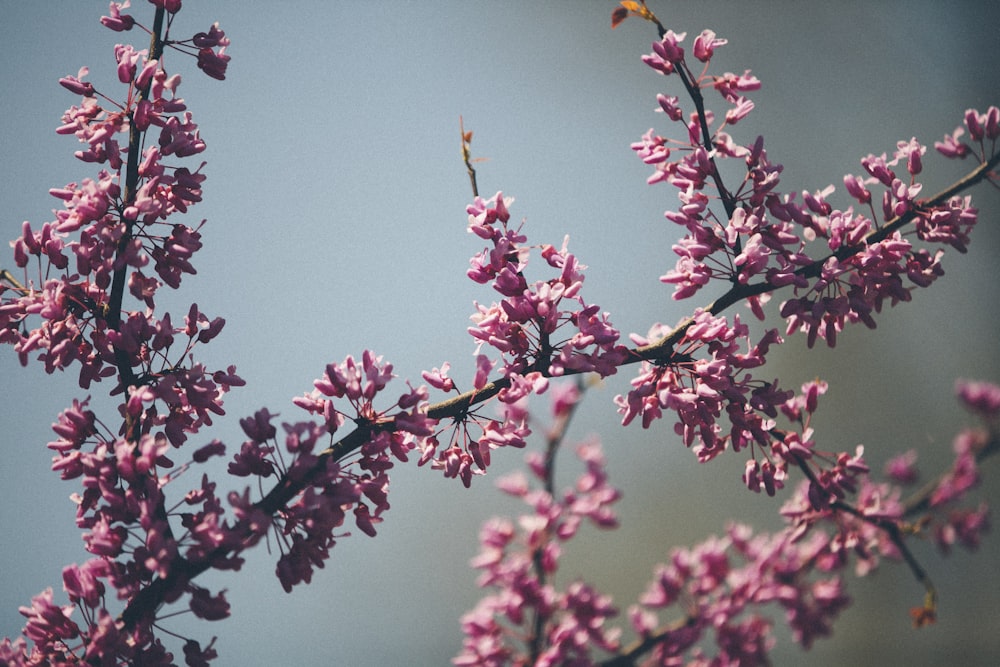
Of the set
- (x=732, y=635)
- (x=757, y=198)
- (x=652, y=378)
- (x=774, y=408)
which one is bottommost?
(x=732, y=635)

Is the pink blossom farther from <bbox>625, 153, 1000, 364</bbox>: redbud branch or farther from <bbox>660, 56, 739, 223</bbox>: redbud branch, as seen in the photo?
<bbox>625, 153, 1000, 364</bbox>: redbud branch

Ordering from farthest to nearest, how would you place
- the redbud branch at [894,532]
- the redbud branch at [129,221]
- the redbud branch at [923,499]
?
the redbud branch at [923,499] < the redbud branch at [894,532] < the redbud branch at [129,221]

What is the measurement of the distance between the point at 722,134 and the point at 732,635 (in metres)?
0.80

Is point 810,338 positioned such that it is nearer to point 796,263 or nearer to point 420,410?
point 796,263

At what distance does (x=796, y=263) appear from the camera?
3.15ft

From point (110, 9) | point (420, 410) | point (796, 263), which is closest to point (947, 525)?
point (796, 263)

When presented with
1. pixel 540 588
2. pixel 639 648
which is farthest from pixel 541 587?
pixel 639 648

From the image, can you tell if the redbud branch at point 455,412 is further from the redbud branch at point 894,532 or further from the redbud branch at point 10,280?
the redbud branch at point 10,280

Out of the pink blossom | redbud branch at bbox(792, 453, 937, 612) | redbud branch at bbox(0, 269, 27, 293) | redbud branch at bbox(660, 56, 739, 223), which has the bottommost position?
redbud branch at bbox(792, 453, 937, 612)

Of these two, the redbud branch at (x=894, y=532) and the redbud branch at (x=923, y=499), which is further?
the redbud branch at (x=923, y=499)

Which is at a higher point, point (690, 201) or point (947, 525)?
point (690, 201)

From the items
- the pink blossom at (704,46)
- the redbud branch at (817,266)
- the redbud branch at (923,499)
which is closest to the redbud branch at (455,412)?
the redbud branch at (817,266)

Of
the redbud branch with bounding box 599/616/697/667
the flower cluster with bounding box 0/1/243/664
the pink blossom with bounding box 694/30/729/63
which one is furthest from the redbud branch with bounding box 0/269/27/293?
the pink blossom with bounding box 694/30/729/63

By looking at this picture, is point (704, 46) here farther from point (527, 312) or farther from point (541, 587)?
point (541, 587)
